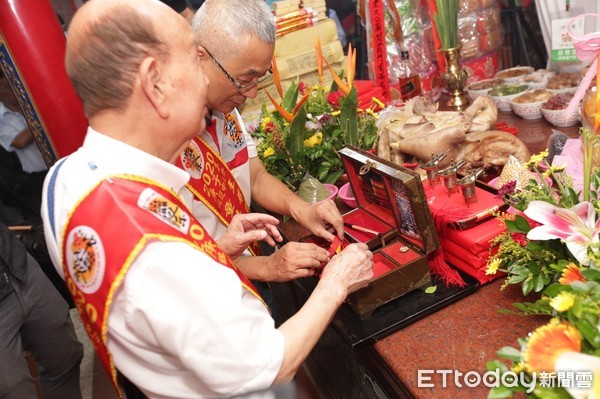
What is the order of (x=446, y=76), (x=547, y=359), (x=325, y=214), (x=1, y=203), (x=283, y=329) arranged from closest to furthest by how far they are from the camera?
1. (x=547, y=359)
2. (x=283, y=329)
3. (x=325, y=214)
4. (x=446, y=76)
5. (x=1, y=203)

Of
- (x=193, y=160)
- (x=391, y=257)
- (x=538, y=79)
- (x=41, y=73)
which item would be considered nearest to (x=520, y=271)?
(x=391, y=257)

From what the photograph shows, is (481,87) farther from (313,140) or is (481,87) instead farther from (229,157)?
(229,157)

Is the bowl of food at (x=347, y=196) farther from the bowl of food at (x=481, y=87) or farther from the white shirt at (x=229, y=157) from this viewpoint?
the bowl of food at (x=481, y=87)

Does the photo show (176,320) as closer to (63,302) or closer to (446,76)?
(63,302)

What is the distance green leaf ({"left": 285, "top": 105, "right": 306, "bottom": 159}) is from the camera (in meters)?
2.10

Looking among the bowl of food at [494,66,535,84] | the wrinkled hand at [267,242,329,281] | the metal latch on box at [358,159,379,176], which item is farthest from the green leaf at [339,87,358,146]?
the bowl of food at [494,66,535,84]

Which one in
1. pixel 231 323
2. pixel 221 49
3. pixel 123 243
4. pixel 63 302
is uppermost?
pixel 221 49

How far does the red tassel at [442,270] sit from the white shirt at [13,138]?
3144 mm

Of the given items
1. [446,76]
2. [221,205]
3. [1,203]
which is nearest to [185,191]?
[221,205]

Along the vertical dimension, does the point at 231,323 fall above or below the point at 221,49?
below

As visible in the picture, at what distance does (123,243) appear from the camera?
902mm

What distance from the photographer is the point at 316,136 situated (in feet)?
7.13

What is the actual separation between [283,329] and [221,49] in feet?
2.86

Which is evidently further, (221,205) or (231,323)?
(221,205)
